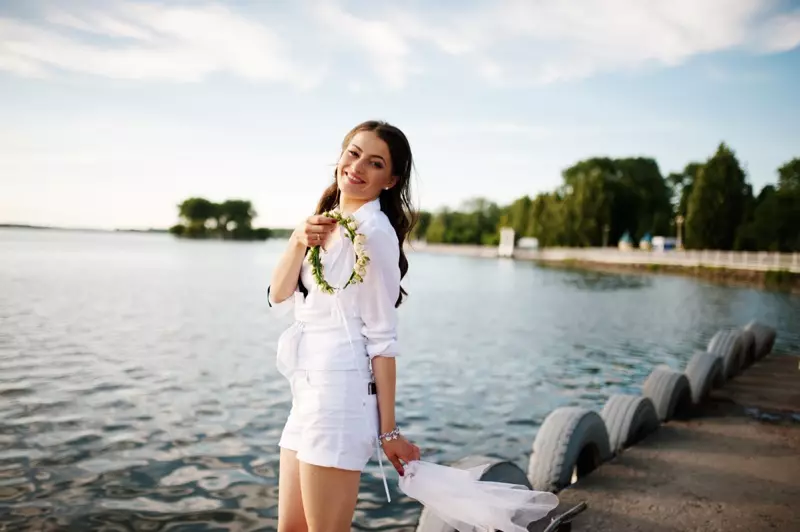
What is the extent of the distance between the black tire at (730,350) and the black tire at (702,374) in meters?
1.51

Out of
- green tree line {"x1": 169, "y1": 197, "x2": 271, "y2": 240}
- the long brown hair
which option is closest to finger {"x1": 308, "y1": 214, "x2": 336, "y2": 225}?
the long brown hair

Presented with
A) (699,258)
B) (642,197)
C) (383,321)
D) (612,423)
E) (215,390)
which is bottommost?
(215,390)

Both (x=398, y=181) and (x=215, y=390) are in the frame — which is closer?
(x=398, y=181)

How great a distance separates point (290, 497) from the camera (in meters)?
2.41

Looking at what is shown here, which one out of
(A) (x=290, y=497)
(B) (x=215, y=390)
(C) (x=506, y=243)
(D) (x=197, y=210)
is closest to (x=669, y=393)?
(A) (x=290, y=497)

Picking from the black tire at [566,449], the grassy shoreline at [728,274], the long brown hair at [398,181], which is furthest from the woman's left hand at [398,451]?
the grassy shoreline at [728,274]

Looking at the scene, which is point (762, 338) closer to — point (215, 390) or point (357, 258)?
point (215, 390)

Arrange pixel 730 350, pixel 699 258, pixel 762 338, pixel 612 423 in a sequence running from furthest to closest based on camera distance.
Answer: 1. pixel 699 258
2. pixel 762 338
3. pixel 730 350
4. pixel 612 423

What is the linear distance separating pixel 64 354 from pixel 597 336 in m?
16.0

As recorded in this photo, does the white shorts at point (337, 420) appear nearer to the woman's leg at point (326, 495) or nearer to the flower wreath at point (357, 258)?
the woman's leg at point (326, 495)

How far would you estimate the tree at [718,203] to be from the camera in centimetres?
6091

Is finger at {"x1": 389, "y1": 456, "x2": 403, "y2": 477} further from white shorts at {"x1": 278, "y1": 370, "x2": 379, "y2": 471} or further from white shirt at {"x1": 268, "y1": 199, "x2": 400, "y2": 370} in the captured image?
white shirt at {"x1": 268, "y1": 199, "x2": 400, "y2": 370}

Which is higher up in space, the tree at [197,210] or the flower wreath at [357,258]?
the tree at [197,210]

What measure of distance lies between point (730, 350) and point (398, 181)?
10649 mm
